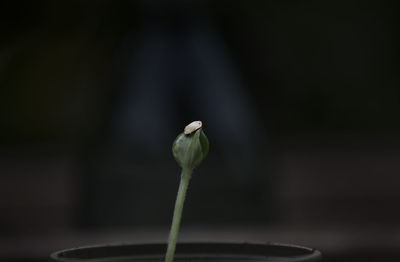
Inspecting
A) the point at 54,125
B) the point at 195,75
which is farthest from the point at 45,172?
the point at 195,75

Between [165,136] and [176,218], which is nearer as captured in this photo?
[176,218]

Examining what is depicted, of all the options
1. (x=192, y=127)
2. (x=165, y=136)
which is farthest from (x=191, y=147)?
(x=165, y=136)

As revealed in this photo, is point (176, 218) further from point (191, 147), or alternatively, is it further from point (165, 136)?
point (165, 136)

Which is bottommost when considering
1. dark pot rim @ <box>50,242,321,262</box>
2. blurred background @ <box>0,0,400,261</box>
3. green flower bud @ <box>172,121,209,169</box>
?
dark pot rim @ <box>50,242,321,262</box>

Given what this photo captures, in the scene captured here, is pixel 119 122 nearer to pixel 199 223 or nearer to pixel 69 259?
pixel 199 223

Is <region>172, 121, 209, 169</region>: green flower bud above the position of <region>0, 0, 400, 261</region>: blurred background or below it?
below
